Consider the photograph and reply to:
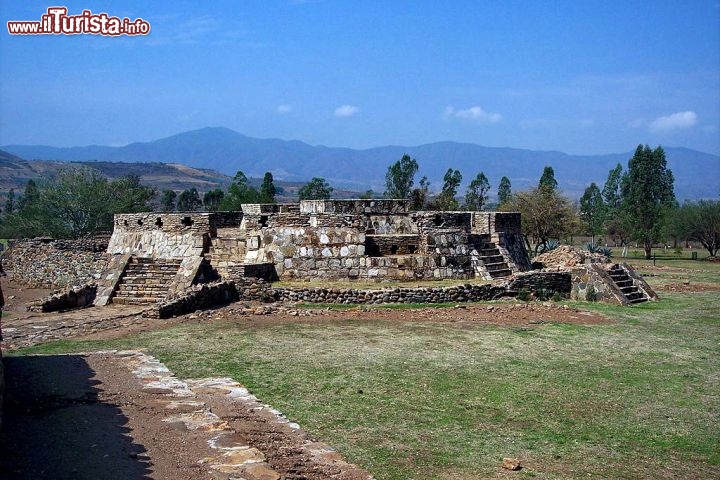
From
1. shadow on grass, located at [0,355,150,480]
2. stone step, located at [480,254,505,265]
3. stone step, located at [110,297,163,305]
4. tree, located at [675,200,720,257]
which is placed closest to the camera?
shadow on grass, located at [0,355,150,480]

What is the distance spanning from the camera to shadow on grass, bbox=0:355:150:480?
6152 millimetres

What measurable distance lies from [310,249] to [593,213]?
60107 millimetres

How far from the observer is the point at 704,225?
43.7m

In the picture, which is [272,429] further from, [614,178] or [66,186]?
[614,178]

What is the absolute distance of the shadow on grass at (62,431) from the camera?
20.2 feet

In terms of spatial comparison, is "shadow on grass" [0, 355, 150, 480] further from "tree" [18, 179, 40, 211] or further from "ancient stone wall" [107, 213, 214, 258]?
"tree" [18, 179, 40, 211]

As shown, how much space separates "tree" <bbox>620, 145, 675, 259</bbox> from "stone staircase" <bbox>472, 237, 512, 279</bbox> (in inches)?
1162

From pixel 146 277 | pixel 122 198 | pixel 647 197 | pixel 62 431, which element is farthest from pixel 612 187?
pixel 62 431

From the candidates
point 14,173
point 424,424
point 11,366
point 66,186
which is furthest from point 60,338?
point 14,173

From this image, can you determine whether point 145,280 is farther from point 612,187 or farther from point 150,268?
point 612,187

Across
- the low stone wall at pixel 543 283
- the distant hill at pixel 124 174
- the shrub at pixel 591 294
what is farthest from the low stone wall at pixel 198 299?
the distant hill at pixel 124 174

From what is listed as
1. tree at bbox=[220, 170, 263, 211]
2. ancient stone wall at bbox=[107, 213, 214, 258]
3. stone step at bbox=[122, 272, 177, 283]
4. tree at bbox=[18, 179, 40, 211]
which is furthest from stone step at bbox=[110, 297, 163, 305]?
tree at bbox=[220, 170, 263, 211]

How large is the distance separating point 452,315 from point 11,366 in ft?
30.9

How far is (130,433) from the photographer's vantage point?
23.7ft
